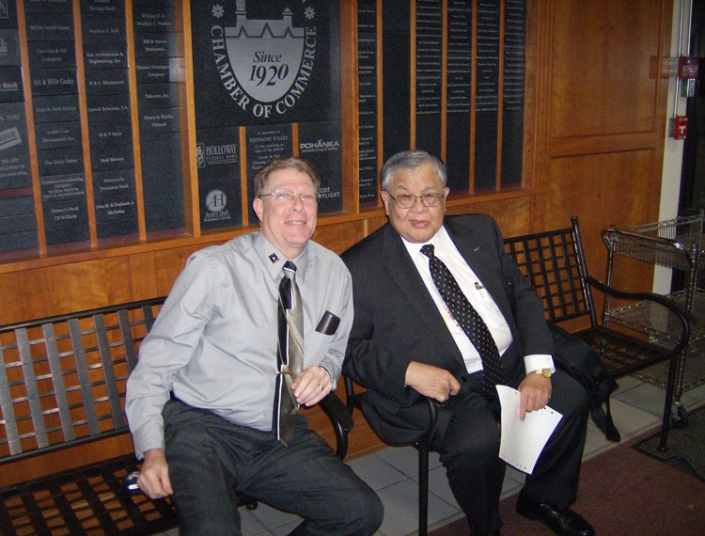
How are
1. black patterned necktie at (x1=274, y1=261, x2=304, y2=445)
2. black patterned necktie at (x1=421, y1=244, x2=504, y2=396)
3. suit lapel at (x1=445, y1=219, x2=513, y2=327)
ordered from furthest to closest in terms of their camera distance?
suit lapel at (x1=445, y1=219, x2=513, y2=327) → black patterned necktie at (x1=421, y1=244, x2=504, y2=396) → black patterned necktie at (x1=274, y1=261, x2=304, y2=445)

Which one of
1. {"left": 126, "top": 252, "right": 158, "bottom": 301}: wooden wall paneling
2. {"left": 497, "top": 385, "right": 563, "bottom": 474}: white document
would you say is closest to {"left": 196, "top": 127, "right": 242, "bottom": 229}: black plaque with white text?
{"left": 126, "top": 252, "right": 158, "bottom": 301}: wooden wall paneling

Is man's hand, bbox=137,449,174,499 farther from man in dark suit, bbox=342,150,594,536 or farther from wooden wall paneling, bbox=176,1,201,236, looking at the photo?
wooden wall paneling, bbox=176,1,201,236

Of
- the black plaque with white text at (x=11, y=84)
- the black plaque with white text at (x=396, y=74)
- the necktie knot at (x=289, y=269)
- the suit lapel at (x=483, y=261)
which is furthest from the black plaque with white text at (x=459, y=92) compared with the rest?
the black plaque with white text at (x=11, y=84)

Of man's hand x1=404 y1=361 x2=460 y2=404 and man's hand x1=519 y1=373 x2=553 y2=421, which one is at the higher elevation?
man's hand x1=404 y1=361 x2=460 y2=404

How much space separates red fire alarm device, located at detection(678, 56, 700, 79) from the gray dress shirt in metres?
2.88

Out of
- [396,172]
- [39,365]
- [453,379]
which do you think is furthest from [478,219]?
[39,365]

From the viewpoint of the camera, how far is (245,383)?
2.09m

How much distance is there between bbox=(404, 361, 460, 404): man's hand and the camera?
7.62 ft

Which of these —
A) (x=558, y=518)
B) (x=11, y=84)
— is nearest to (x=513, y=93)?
(x=558, y=518)

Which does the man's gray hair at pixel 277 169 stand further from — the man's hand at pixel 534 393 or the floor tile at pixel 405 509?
the floor tile at pixel 405 509

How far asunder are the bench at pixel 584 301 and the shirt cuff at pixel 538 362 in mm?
474

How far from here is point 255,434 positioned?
209cm

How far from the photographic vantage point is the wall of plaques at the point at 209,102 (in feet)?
7.41

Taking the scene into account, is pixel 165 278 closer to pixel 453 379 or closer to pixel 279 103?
pixel 279 103
